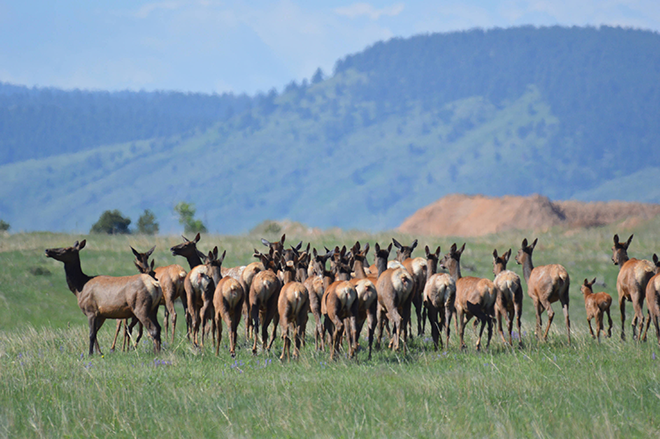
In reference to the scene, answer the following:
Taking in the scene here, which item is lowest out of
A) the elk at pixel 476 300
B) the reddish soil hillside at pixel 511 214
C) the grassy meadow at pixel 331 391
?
the grassy meadow at pixel 331 391

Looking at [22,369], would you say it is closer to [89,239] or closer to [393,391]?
[393,391]

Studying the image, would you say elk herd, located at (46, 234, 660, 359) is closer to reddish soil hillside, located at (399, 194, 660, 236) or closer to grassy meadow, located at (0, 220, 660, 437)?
grassy meadow, located at (0, 220, 660, 437)

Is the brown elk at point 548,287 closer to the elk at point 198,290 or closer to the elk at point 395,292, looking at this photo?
the elk at point 395,292

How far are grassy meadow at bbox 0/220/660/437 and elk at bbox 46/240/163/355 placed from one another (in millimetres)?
706

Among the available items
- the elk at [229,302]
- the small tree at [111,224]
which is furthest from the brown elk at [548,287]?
the small tree at [111,224]

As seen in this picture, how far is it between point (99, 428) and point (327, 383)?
3682 mm

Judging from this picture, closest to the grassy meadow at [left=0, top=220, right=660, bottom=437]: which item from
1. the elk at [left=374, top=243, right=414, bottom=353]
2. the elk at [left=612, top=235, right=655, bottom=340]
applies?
the elk at [left=374, top=243, right=414, bottom=353]

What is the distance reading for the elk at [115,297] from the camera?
1464 centimetres

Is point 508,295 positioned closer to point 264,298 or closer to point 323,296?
point 323,296

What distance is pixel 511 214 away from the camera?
280 ft

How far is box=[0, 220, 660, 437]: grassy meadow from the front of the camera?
909 centimetres

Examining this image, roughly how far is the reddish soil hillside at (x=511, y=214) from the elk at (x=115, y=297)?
67.6 metres

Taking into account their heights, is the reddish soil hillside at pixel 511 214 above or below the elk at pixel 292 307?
above

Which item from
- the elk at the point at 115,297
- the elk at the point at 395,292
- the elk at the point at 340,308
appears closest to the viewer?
the elk at the point at 340,308
